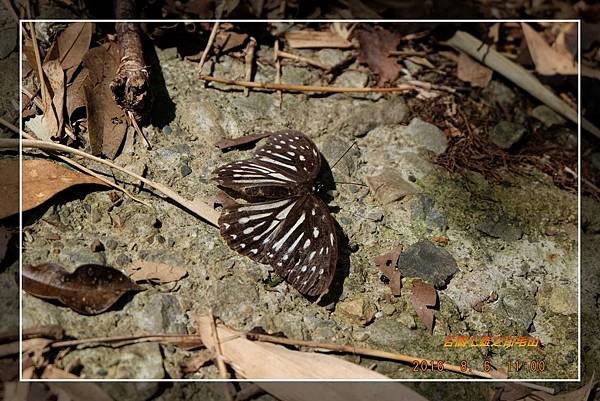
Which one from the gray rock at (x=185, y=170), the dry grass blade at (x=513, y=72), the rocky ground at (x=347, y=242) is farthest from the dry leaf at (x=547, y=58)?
the gray rock at (x=185, y=170)

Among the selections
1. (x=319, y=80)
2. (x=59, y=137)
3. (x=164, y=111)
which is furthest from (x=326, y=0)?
(x=59, y=137)

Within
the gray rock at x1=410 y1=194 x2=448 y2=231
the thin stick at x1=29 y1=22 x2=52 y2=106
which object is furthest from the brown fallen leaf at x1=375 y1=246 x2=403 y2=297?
the thin stick at x1=29 y1=22 x2=52 y2=106

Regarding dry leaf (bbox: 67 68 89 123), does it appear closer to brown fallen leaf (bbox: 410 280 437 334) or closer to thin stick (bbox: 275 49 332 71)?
thin stick (bbox: 275 49 332 71)

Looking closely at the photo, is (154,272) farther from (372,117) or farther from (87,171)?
(372,117)

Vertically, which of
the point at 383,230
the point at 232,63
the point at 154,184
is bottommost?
the point at 383,230

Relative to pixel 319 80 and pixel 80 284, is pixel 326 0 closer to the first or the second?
pixel 319 80

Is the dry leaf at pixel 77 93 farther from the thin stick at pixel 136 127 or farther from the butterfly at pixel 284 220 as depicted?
the butterfly at pixel 284 220
